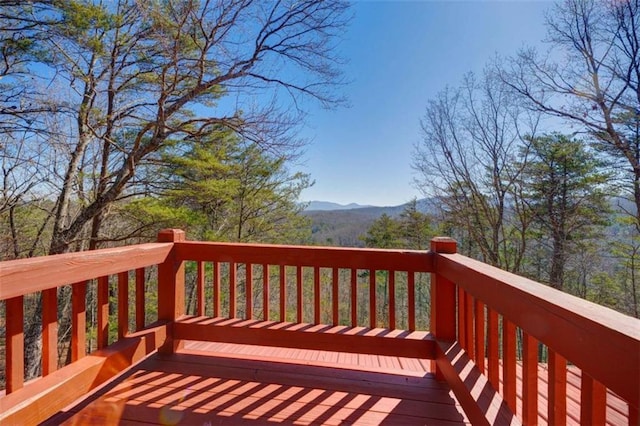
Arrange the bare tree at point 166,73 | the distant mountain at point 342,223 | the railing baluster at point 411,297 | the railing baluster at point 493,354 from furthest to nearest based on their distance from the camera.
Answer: the distant mountain at point 342,223 < the bare tree at point 166,73 < the railing baluster at point 411,297 < the railing baluster at point 493,354

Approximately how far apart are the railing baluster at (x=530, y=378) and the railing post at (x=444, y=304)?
2.41 feet

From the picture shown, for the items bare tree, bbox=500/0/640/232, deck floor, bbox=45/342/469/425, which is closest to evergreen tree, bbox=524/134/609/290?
bare tree, bbox=500/0/640/232

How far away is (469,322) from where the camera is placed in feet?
4.91

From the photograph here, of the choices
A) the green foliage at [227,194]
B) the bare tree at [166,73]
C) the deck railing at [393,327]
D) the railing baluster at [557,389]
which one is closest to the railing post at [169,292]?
the deck railing at [393,327]

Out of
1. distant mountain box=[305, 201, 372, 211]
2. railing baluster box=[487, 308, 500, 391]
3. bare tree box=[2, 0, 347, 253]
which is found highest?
bare tree box=[2, 0, 347, 253]

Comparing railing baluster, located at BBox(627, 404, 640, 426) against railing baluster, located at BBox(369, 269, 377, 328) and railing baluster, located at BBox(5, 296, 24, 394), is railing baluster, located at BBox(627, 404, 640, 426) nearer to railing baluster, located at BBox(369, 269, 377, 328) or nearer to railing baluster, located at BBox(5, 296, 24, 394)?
railing baluster, located at BBox(369, 269, 377, 328)

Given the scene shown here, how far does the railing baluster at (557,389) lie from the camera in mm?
819

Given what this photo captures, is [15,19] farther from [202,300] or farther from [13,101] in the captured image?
[202,300]

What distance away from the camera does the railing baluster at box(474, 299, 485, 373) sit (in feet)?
4.34

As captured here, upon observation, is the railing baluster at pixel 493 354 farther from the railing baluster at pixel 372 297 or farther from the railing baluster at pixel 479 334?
the railing baluster at pixel 372 297

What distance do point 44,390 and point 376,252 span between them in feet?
5.56

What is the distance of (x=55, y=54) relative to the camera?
5.57m

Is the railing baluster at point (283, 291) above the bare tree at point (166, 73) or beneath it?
beneath

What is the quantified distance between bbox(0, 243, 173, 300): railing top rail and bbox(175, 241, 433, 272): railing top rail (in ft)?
1.00
